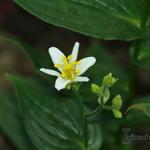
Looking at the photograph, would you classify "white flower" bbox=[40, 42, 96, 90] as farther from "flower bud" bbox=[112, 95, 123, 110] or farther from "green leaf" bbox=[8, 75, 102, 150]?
"green leaf" bbox=[8, 75, 102, 150]

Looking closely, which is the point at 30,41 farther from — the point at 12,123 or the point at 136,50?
the point at 136,50

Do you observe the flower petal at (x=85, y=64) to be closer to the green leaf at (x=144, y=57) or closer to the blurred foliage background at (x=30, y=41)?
the green leaf at (x=144, y=57)

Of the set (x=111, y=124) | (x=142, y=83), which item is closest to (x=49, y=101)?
(x=111, y=124)

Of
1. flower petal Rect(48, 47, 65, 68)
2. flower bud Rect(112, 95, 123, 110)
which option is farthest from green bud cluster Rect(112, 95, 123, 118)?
flower petal Rect(48, 47, 65, 68)

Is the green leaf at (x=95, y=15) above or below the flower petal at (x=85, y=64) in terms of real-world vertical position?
above

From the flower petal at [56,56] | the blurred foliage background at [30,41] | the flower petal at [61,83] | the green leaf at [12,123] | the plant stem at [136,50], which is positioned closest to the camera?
the flower petal at [61,83]

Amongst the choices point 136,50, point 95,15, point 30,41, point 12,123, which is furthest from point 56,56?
point 30,41

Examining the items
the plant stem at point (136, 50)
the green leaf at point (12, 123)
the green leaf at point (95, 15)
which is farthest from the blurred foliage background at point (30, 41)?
the green leaf at point (95, 15)

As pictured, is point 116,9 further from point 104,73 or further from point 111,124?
point 111,124
